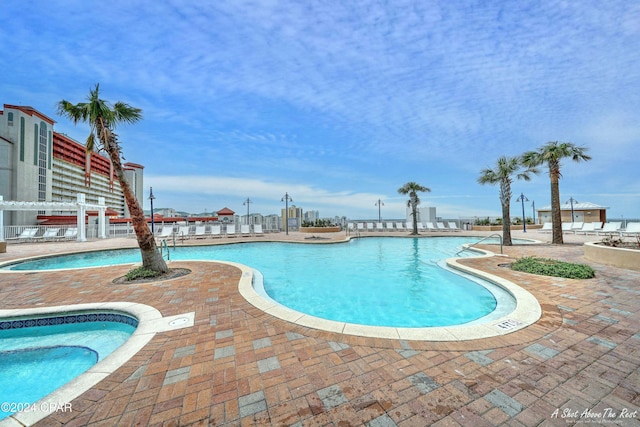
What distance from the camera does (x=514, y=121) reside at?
1213 centimetres

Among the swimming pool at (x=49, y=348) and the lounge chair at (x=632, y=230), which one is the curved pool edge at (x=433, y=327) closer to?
the swimming pool at (x=49, y=348)

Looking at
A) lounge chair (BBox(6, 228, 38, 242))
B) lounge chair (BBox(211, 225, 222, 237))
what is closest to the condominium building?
lounge chair (BBox(6, 228, 38, 242))

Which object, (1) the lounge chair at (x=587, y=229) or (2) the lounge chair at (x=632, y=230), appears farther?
(1) the lounge chair at (x=587, y=229)

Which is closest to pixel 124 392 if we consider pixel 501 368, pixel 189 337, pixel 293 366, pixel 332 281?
pixel 189 337

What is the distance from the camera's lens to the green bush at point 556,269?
519 centimetres

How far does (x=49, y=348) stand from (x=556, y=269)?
9.14 metres

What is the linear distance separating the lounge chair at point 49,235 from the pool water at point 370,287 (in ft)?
31.7

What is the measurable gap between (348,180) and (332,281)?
21.3 meters

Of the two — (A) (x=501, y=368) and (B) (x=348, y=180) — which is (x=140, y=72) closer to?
(A) (x=501, y=368)

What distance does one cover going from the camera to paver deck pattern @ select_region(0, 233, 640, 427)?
163 cm

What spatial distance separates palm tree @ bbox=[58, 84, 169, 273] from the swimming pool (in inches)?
85.9

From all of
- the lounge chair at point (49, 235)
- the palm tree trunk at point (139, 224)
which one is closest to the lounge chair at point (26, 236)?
the lounge chair at point (49, 235)

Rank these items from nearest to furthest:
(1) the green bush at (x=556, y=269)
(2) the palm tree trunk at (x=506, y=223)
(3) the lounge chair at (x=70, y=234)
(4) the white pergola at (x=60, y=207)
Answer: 1. (1) the green bush at (x=556, y=269)
2. (2) the palm tree trunk at (x=506, y=223)
3. (4) the white pergola at (x=60, y=207)
4. (3) the lounge chair at (x=70, y=234)

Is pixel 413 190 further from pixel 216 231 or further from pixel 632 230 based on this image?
pixel 216 231
